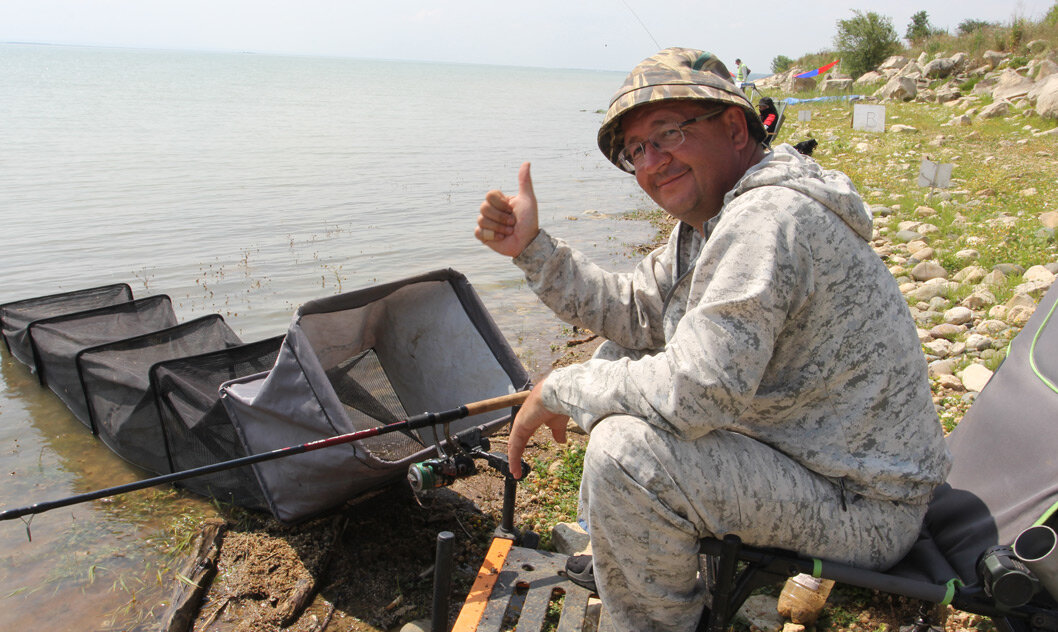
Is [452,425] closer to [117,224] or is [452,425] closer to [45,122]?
[117,224]

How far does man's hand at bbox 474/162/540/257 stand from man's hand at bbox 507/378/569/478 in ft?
1.94

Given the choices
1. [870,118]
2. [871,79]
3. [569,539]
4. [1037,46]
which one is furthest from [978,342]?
[871,79]

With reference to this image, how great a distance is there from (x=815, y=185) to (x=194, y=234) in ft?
35.5

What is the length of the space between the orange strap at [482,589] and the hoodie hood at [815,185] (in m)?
1.62

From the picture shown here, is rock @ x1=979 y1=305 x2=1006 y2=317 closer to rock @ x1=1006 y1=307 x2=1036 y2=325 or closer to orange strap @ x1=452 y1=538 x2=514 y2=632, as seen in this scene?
rock @ x1=1006 y1=307 x2=1036 y2=325

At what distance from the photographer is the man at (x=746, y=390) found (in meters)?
1.96

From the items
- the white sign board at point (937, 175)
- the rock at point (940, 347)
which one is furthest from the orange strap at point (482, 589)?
the white sign board at point (937, 175)

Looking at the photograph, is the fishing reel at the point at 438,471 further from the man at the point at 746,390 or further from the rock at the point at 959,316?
the rock at the point at 959,316

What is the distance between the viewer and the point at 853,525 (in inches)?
84.0

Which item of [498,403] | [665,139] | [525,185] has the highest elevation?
[665,139]

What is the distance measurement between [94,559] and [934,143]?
48.7ft

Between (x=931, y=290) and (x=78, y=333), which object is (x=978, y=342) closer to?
(x=931, y=290)

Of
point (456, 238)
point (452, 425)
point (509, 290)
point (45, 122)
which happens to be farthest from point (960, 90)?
point (45, 122)

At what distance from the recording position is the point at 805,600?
110 inches
